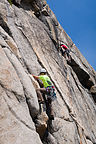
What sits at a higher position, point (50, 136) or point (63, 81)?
point (63, 81)

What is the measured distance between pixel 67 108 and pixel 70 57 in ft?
31.7

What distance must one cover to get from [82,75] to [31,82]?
13791mm

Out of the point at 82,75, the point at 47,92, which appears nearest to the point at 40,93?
the point at 47,92

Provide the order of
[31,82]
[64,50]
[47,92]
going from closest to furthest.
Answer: [31,82]
[47,92]
[64,50]

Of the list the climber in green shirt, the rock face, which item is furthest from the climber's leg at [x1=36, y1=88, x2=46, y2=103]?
the rock face

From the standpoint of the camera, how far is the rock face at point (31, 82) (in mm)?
8469

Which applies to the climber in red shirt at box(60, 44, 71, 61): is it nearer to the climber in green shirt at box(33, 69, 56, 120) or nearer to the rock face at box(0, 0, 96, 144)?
the rock face at box(0, 0, 96, 144)

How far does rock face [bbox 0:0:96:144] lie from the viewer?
8.47 m

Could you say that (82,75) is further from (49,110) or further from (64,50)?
(49,110)

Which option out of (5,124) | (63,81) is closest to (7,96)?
(5,124)

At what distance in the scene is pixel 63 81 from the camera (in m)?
17.7

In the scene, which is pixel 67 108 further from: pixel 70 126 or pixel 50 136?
pixel 50 136

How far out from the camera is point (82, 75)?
965 inches

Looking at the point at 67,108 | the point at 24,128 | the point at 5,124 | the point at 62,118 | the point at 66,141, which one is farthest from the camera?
the point at 67,108
